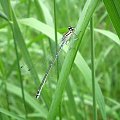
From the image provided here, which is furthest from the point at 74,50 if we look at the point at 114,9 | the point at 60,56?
the point at 60,56

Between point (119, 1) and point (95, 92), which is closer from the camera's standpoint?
point (119, 1)

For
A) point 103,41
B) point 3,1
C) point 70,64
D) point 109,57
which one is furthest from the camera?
point 109,57

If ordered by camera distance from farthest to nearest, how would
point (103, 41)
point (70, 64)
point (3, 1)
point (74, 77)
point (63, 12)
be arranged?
point (103, 41) → point (74, 77) → point (63, 12) → point (3, 1) → point (70, 64)

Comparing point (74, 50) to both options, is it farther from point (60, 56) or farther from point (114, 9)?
point (60, 56)

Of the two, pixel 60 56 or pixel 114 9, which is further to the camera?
pixel 60 56

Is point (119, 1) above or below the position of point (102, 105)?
above

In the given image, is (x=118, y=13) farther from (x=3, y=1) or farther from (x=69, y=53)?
(x=3, y=1)

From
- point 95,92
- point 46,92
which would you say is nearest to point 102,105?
point 95,92

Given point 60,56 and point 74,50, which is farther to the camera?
point 60,56

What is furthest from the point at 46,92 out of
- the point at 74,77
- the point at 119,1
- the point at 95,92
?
the point at 74,77

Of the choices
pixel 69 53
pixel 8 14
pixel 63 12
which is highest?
pixel 63 12
